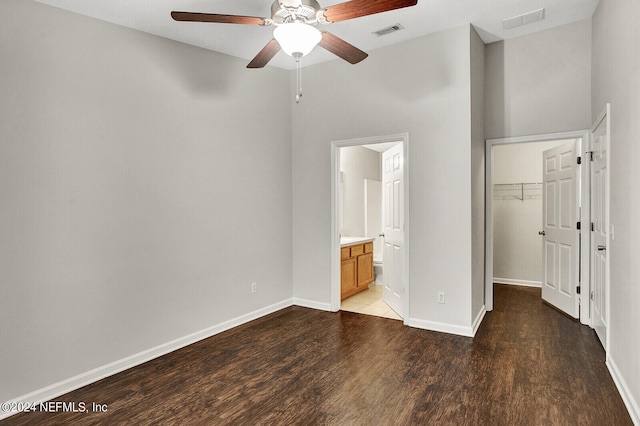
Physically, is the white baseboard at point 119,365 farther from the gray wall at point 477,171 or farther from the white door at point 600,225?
the white door at point 600,225

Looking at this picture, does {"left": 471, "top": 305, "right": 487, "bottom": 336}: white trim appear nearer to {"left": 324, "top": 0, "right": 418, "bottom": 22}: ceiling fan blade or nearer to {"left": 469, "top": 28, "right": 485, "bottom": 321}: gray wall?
{"left": 469, "top": 28, "right": 485, "bottom": 321}: gray wall

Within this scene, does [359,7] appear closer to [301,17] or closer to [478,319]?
[301,17]

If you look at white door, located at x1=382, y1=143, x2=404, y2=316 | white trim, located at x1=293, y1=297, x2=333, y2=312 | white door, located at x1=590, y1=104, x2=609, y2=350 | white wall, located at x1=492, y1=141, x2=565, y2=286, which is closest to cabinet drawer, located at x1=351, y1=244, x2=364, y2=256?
white door, located at x1=382, y1=143, x2=404, y2=316

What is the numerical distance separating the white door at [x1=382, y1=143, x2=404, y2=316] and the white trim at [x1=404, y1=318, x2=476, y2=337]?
1.20ft

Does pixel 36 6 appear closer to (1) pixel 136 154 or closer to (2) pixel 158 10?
(2) pixel 158 10

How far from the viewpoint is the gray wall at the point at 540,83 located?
383 centimetres

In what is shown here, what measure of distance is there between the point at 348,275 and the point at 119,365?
3011mm

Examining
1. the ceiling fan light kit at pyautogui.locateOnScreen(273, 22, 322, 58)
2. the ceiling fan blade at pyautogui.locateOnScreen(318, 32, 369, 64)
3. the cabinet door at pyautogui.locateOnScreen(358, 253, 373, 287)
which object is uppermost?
the ceiling fan blade at pyautogui.locateOnScreen(318, 32, 369, 64)

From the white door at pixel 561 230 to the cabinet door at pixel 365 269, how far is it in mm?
2372

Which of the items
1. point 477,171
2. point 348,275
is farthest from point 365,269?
point 477,171

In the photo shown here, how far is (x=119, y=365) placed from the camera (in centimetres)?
309

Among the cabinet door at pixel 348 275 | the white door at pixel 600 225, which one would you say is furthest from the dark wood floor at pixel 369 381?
the cabinet door at pixel 348 275

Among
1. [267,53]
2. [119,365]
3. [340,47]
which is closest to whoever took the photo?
[340,47]

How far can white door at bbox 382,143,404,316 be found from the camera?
439 centimetres
